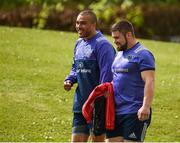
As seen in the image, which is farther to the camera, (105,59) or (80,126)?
(80,126)

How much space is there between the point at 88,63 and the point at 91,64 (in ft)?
0.12

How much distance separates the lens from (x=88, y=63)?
24.0 ft

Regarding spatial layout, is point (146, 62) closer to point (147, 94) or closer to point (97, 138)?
point (147, 94)

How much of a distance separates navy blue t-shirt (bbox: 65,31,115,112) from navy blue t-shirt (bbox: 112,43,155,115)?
1.13 ft

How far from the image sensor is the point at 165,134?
10.2 metres

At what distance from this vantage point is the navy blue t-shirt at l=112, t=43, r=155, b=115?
261 inches

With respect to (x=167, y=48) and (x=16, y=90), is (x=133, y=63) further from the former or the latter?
(x=167, y=48)

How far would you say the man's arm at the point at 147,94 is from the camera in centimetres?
646

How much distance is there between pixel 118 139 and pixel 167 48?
44.0ft

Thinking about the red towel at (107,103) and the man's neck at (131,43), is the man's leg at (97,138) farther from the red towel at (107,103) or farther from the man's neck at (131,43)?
the man's neck at (131,43)

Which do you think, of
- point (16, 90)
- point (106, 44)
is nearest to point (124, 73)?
point (106, 44)

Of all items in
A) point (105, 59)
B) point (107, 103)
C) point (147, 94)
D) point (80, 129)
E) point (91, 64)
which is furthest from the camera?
point (80, 129)

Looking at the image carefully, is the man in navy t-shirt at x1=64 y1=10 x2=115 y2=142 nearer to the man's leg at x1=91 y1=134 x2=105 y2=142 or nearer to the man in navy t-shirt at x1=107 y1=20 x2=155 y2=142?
the man's leg at x1=91 y1=134 x2=105 y2=142

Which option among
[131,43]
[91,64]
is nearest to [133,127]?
[131,43]
